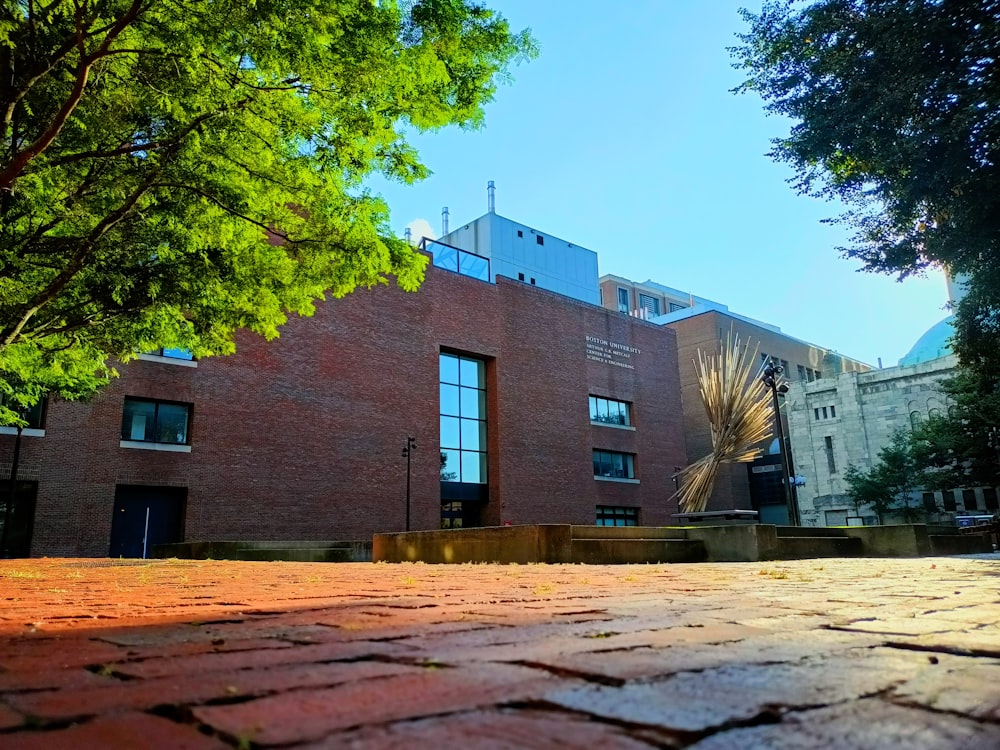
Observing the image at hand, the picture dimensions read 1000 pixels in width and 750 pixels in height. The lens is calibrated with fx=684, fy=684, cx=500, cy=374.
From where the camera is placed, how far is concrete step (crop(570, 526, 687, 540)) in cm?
1063

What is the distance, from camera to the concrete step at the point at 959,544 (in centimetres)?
1505

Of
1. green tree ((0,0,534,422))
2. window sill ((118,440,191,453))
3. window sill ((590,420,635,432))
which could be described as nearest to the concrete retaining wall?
green tree ((0,0,534,422))

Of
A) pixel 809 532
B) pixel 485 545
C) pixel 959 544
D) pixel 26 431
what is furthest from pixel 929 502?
pixel 26 431

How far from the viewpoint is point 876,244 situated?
677 inches

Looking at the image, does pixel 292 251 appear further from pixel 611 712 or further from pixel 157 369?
pixel 157 369

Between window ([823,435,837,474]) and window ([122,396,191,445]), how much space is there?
46081 mm

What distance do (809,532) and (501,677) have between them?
14.4 metres

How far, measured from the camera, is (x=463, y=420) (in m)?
34.3

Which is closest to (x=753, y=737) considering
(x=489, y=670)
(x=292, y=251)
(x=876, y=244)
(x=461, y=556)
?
(x=489, y=670)

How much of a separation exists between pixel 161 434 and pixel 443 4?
70.6ft

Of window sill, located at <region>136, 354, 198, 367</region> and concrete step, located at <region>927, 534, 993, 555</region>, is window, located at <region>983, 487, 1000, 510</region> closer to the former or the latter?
concrete step, located at <region>927, 534, 993, 555</region>

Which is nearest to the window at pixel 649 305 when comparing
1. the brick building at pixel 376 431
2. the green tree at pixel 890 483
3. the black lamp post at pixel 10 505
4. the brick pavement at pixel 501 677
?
the brick building at pixel 376 431

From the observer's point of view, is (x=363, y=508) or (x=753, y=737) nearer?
(x=753, y=737)

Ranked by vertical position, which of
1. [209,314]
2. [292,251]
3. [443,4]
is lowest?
[209,314]
